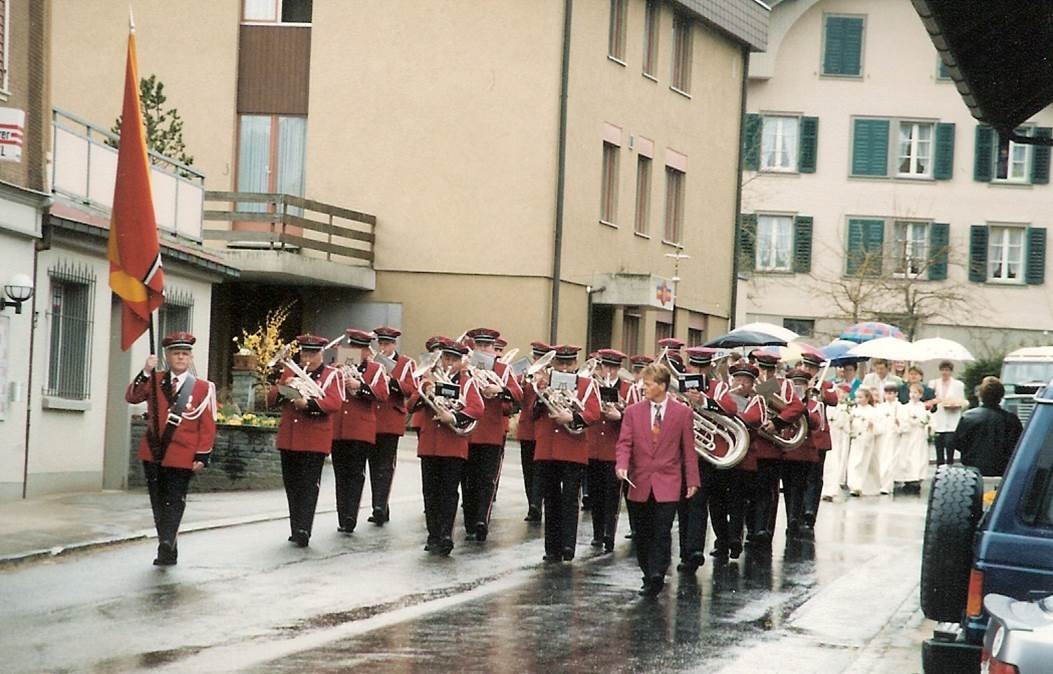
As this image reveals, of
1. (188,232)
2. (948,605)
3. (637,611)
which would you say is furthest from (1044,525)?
(188,232)

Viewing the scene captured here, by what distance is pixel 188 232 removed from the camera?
26297mm

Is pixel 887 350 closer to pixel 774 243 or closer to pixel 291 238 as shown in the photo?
pixel 291 238

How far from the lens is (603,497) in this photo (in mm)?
18156

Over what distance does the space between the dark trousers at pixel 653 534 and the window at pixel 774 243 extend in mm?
41598

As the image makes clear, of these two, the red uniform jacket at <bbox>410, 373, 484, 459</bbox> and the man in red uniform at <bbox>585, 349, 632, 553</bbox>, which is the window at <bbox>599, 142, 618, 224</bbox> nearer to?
the man in red uniform at <bbox>585, 349, 632, 553</bbox>

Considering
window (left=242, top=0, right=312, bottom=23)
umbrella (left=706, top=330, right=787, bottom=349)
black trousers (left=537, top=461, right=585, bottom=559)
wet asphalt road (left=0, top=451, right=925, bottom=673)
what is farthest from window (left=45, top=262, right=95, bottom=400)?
window (left=242, top=0, right=312, bottom=23)

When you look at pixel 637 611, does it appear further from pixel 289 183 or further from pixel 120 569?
pixel 289 183

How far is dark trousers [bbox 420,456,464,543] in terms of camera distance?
16797mm

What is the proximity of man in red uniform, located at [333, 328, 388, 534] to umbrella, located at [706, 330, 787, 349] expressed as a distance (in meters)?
12.6

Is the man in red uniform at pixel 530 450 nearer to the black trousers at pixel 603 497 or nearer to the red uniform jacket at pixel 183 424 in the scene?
the black trousers at pixel 603 497

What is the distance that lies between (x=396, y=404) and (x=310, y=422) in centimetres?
206

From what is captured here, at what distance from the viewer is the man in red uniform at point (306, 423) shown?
17.3 m

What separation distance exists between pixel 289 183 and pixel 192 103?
2279 mm

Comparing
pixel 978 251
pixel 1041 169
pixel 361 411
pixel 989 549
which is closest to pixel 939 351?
pixel 361 411
